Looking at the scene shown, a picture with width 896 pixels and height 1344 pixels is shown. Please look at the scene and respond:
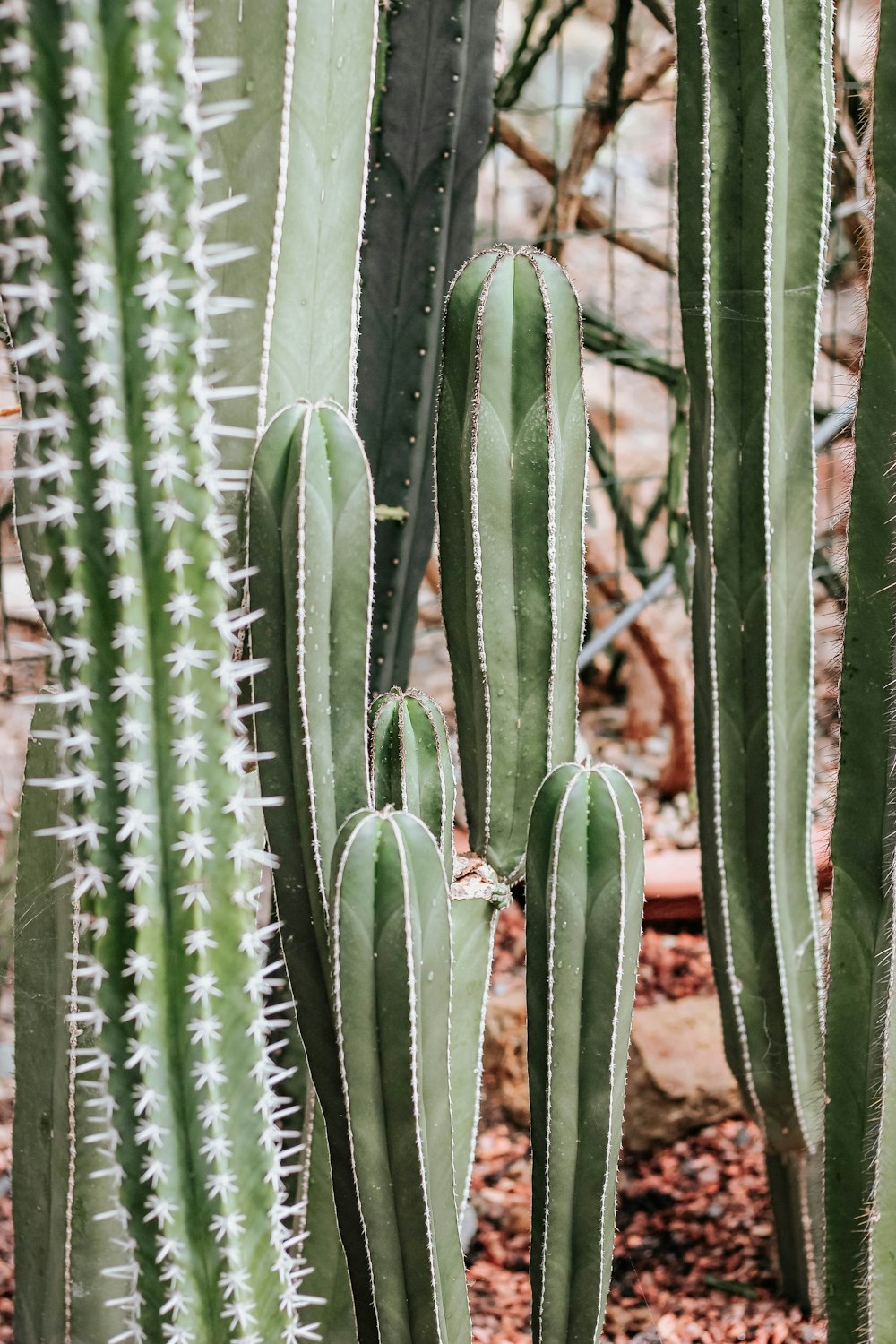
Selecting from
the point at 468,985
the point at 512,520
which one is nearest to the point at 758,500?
the point at 512,520

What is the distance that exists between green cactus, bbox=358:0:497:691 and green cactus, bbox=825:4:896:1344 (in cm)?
48

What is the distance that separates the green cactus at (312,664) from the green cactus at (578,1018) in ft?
0.60

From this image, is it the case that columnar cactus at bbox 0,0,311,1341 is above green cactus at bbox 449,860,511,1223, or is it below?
above

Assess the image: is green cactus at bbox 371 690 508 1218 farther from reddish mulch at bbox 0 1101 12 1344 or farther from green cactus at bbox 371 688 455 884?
reddish mulch at bbox 0 1101 12 1344

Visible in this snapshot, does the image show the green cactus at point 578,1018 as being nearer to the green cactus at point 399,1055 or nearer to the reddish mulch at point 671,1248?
the green cactus at point 399,1055

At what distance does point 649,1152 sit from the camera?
7.34 ft

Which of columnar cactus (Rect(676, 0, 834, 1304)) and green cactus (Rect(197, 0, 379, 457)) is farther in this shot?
columnar cactus (Rect(676, 0, 834, 1304))

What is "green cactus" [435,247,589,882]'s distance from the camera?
120cm

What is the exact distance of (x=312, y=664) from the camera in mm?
1021

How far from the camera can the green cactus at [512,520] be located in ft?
3.93

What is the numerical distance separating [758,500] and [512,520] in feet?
1.26

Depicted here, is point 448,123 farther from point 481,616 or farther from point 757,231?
point 481,616

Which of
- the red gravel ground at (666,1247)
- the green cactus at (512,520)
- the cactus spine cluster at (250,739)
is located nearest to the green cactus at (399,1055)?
the cactus spine cluster at (250,739)

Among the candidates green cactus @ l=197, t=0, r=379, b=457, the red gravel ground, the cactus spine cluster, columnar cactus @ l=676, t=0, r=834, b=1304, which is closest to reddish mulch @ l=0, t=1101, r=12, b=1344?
the red gravel ground
